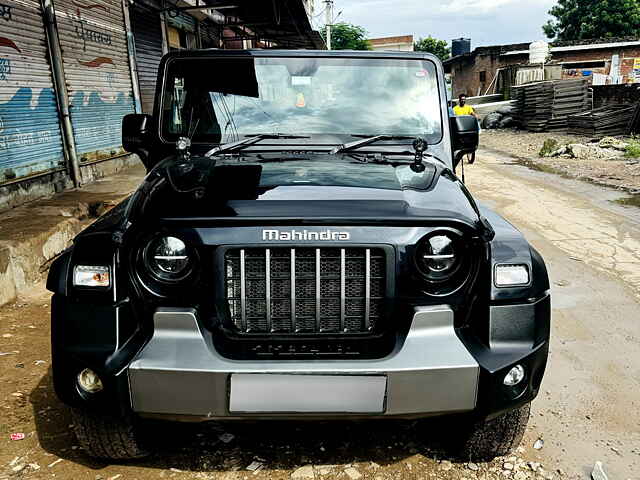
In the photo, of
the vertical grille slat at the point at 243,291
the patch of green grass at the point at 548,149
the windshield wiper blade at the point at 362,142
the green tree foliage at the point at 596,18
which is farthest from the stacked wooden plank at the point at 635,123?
the green tree foliage at the point at 596,18

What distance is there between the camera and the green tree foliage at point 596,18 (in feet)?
143

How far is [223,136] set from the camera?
3092 mm

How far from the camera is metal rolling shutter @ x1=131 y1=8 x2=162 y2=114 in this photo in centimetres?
1208

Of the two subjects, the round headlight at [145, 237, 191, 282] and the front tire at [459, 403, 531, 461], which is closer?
the round headlight at [145, 237, 191, 282]

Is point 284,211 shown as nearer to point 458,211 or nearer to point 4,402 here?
point 458,211

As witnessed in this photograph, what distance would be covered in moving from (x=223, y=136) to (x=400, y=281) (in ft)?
5.01

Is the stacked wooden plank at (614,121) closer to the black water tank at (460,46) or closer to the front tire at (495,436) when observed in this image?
the front tire at (495,436)

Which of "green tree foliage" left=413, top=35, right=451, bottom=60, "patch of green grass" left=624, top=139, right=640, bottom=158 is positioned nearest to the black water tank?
"green tree foliage" left=413, top=35, right=451, bottom=60

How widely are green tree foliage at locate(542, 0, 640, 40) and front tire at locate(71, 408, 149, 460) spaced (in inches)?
1986

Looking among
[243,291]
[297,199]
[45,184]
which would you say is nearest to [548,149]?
[45,184]

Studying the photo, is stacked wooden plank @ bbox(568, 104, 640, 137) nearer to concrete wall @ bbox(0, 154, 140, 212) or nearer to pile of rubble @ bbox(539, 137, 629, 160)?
pile of rubble @ bbox(539, 137, 629, 160)

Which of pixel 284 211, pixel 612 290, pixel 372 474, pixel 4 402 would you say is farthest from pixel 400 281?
pixel 612 290

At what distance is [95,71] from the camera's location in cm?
984

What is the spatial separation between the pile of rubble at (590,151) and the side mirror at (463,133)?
39.9 ft
